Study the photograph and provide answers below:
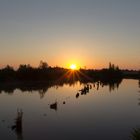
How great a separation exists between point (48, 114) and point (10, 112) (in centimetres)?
741

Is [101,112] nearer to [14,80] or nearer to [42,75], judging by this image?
[14,80]

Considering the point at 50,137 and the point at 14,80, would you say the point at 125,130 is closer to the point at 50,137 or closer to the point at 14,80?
the point at 50,137

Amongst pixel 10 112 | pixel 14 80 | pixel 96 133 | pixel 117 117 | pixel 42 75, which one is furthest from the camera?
pixel 42 75

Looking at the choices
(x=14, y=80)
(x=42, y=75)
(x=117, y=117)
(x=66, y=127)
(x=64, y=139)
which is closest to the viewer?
(x=64, y=139)

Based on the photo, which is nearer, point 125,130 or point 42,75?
point 125,130

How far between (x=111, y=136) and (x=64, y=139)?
19.3 ft

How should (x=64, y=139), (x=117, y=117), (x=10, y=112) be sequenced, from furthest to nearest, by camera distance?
1. (x=10, y=112)
2. (x=117, y=117)
3. (x=64, y=139)

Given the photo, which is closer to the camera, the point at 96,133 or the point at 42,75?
the point at 96,133

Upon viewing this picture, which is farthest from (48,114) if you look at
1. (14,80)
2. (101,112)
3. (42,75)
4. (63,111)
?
(42,75)

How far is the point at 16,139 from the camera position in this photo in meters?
36.6

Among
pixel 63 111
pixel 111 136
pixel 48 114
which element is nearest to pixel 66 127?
pixel 111 136

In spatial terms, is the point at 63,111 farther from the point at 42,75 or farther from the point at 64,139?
the point at 42,75

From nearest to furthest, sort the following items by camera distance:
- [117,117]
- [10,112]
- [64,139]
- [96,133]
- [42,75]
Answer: [64,139] → [96,133] → [117,117] → [10,112] → [42,75]

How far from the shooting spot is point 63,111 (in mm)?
58938
